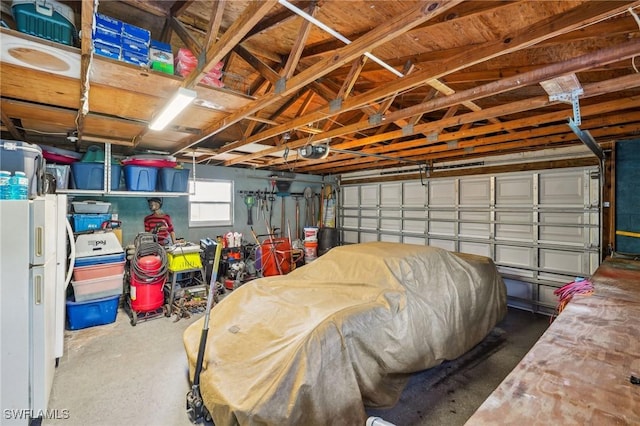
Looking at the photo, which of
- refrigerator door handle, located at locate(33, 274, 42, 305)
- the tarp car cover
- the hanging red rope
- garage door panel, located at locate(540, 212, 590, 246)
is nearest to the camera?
the tarp car cover

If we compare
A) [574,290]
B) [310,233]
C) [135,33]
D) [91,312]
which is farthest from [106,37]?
[310,233]

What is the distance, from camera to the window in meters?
5.96

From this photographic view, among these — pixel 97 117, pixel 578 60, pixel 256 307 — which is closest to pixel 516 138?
pixel 578 60

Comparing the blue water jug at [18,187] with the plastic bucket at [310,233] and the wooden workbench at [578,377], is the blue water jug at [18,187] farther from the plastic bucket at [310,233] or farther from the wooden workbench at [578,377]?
the plastic bucket at [310,233]

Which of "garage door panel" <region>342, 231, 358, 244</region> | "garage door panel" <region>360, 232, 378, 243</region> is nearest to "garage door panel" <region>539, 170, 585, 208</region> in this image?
"garage door panel" <region>360, 232, 378, 243</region>

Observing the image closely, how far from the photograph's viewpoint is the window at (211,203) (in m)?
5.96

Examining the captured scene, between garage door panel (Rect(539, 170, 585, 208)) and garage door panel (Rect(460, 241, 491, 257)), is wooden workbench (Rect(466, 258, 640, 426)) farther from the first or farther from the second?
garage door panel (Rect(460, 241, 491, 257))

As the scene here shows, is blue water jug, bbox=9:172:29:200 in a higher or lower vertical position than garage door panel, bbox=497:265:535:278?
higher

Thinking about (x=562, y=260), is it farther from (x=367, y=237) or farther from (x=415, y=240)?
(x=367, y=237)

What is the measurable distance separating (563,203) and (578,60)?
3.63 m

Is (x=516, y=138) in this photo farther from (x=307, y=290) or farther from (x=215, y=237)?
(x=215, y=237)

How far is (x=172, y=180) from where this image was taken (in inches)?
187

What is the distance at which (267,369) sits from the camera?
6.05 feet

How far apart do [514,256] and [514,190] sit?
1.16 metres
